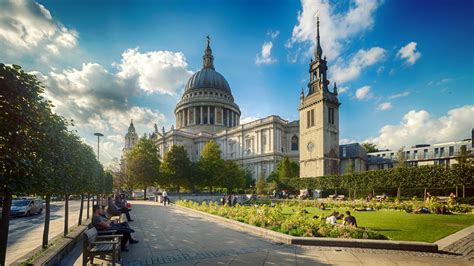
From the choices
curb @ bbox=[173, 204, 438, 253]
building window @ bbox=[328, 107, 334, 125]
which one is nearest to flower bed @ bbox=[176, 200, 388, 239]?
curb @ bbox=[173, 204, 438, 253]

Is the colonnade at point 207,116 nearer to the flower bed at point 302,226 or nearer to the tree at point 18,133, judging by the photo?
the flower bed at point 302,226

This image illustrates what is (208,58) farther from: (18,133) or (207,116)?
(18,133)

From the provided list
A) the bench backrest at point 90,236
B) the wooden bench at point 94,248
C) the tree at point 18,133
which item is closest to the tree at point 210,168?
the bench backrest at point 90,236

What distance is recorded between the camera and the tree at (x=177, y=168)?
54.6 meters

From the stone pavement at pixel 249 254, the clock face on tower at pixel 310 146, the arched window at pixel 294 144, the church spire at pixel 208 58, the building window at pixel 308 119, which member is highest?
the church spire at pixel 208 58

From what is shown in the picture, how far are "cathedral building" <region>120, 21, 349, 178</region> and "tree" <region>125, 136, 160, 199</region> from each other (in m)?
32.1

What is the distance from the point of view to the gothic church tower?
5959 cm

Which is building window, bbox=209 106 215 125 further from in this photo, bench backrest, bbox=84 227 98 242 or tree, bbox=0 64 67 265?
tree, bbox=0 64 67 265

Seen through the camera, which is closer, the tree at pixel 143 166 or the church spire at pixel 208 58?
the tree at pixel 143 166

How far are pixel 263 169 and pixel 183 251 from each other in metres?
72.5

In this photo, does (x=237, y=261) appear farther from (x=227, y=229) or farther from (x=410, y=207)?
(x=410, y=207)

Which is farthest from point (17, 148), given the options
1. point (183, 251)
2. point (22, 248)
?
point (22, 248)

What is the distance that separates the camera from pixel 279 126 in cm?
8088

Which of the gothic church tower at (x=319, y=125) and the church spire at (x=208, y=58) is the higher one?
the church spire at (x=208, y=58)
